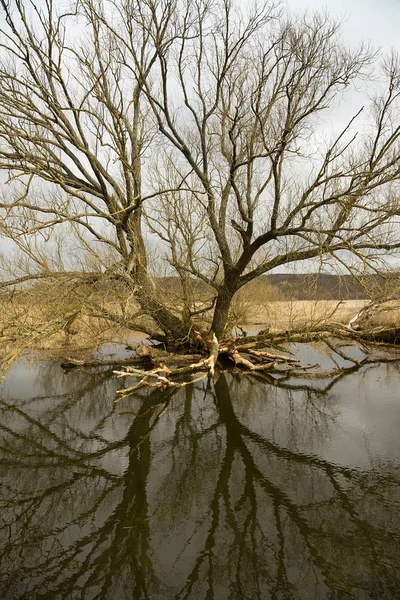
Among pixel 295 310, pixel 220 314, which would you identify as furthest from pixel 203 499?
pixel 295 310

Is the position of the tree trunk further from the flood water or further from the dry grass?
the flood water

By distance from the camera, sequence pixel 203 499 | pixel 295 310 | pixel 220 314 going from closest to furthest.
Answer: pixel 203 499 < pixel 220 314 < pixel 295 310

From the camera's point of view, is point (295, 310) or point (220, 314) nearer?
point (220, 314)

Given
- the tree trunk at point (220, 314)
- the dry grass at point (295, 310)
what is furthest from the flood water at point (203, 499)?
the dry grass at point (295, 310)

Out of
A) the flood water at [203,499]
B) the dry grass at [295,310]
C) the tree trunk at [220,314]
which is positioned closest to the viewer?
the flood water at [203,499]

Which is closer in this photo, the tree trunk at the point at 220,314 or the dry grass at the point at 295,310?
the tree trunk at the point at 220,314

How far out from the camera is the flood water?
9.48 ft

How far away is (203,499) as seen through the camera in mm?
3955

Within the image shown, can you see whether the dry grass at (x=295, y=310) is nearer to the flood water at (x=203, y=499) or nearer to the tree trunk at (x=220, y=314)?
the tree trunk at (x=220, y=314)

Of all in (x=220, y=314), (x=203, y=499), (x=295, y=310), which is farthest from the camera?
(x=295, y=310)

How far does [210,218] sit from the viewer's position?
1019cm

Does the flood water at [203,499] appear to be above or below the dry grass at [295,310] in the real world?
below

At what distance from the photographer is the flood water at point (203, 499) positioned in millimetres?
2889

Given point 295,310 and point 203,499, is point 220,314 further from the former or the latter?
point 203,499
